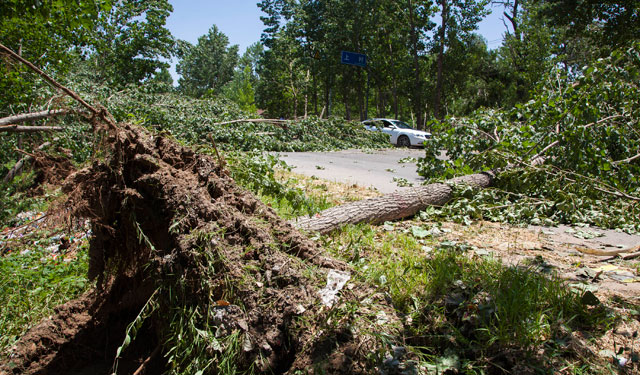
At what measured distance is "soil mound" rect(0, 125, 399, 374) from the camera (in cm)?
235

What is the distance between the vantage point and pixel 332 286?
2621 millimetres

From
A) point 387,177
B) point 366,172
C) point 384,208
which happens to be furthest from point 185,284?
point 366,172

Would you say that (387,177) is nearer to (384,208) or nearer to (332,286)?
(384,208)

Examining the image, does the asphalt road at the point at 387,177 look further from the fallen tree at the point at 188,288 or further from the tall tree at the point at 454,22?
the tall tree at the point at 454,22

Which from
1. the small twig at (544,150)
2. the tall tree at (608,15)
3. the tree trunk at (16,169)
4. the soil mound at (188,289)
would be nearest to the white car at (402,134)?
the tall tree at (608,15)

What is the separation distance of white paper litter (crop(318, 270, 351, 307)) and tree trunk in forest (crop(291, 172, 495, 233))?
1299mm

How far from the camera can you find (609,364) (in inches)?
88.2

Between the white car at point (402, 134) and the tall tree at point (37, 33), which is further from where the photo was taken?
Answer: the white car at point (402, 134)

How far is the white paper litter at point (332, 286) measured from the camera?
251 cm

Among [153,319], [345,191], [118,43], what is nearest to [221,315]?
[153,319]

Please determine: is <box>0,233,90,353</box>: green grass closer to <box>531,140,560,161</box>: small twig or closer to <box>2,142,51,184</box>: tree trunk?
<box>2,142,51,184</box>: tree trunk

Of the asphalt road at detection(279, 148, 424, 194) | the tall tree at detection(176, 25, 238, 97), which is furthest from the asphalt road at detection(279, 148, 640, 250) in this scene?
the tall tree at detection(176, 25, 238, 97)

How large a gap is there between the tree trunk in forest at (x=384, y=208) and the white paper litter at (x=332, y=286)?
1299mm

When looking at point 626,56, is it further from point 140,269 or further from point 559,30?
point 559,30
